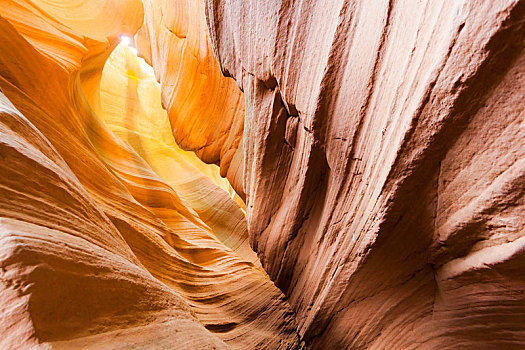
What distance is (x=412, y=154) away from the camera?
4.63 feet

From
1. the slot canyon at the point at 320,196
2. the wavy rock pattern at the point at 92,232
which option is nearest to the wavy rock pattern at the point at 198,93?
the wavy rock pattern at the point at 92,232

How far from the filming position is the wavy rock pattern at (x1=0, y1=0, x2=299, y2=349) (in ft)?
3.38

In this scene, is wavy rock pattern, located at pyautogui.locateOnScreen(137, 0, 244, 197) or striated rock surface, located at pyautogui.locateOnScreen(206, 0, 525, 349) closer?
striated rock surface, located at pyautogui.locateOnScreen(206, 0, 525, 349)

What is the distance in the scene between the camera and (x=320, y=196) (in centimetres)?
235

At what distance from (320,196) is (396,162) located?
931 millimetres

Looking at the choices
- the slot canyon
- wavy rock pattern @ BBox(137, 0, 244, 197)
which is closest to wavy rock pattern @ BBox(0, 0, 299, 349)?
the slot canyon

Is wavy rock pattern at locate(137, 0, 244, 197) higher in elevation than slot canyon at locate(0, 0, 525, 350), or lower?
higher

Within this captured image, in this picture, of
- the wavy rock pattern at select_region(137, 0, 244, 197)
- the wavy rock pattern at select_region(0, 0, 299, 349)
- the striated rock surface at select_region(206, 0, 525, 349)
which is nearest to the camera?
the wavy rock pattern at select_region(0, 0, 299, 349)

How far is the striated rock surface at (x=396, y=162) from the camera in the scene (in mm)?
1153

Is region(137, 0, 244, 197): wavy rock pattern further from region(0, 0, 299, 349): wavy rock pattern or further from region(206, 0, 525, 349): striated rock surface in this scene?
region(206, 0, 525, 349): striated rock surface

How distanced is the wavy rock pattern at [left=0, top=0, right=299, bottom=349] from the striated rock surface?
1.06 meters

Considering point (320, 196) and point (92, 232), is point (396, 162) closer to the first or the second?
point (320, 196)

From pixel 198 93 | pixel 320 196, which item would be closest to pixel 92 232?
pixel 320 196

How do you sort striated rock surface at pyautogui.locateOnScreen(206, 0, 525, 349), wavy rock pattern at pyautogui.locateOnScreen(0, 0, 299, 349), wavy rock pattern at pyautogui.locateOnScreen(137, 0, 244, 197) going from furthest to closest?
wavy rock pattern at pyautogui.locateOnScreen(137, 0, 244, 197) → striated rock surface at pyautogui.locateOnScreen(206, 0, 525, 349) → wavy rock pattern at pyautogui.locateOnScreen(0, 0, 299, 349)
